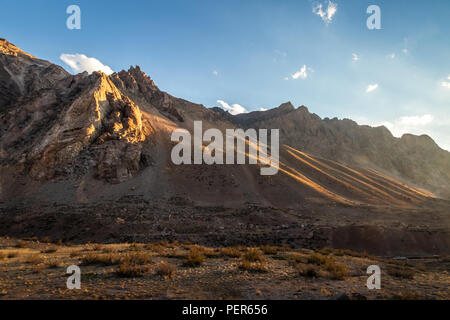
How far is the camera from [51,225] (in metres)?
18.6

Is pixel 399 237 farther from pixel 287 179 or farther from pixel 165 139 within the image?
pixel 165 139

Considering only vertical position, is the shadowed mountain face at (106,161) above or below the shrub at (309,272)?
above

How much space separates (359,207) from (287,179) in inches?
405

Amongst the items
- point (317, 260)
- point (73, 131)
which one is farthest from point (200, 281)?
point (73, 131)

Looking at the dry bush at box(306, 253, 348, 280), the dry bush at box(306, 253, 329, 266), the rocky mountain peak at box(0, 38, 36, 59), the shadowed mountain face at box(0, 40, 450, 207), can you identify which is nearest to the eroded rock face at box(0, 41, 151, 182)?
the shadowed mountain face at box(0, 40, 450, 207)

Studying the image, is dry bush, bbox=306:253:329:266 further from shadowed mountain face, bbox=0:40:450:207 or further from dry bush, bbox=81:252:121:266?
shadowed mountain face, bbox=0:40:450:207

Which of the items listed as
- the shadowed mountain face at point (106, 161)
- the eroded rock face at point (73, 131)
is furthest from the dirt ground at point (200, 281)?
the eroded rock face at point (73, 131)

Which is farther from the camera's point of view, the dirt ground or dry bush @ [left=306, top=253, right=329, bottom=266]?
dry bush @ [left=306, top=253, right=329, bottom=266]

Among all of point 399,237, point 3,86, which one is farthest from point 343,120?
point 3,86

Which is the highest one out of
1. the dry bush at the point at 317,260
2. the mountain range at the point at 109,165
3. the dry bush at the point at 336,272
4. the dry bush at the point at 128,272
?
the mountain range at the point at 109,165

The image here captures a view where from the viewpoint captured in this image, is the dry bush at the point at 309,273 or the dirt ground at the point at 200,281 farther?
the dry bush at the point at 309,273

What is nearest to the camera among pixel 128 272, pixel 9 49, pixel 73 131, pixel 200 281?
pixel 200 281

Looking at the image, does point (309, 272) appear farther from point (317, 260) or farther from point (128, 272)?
point (128, 272)

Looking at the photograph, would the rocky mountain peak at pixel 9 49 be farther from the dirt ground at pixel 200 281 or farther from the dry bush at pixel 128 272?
the dry bush at pixel 128 272
